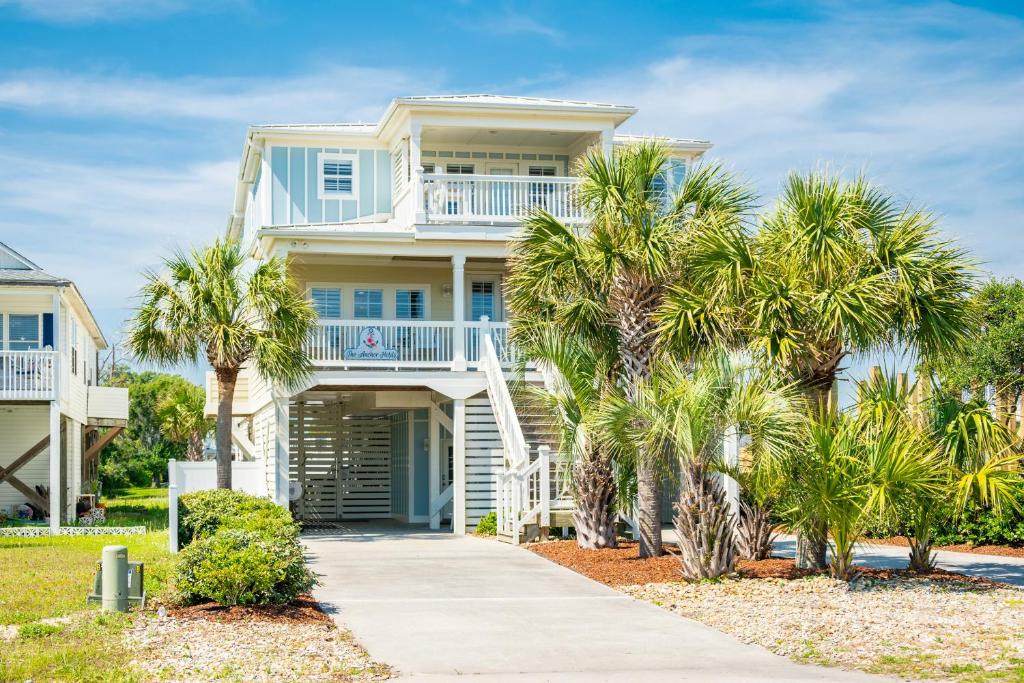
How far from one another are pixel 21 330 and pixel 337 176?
867 centimetres

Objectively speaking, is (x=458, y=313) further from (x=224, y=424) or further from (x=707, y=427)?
(x=707, y=427)

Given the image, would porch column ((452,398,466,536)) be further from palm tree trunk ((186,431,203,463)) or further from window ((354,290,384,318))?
palm tree trunk ((186,431,203,463))

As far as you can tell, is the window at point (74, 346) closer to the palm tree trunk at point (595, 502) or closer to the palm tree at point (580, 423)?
the palm tree at point (580, 423)

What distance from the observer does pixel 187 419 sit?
57125 millimetres

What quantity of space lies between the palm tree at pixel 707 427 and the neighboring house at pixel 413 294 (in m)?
5.14

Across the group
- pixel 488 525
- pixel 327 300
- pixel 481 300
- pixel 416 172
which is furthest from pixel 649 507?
pixel 327 300

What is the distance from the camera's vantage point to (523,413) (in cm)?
2359

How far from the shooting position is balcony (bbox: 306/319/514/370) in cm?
2422

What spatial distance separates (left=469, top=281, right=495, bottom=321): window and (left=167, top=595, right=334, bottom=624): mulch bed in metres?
15.1

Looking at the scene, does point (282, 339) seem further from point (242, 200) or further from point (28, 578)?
point (242, 200)

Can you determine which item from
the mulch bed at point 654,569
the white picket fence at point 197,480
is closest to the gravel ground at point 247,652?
the mulch bed at point 654,569

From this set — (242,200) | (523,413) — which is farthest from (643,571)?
(242,200)

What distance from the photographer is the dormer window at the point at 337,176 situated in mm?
28734

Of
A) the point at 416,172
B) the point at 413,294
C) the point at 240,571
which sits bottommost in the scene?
the point at 240,571
